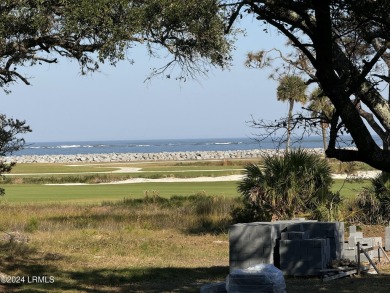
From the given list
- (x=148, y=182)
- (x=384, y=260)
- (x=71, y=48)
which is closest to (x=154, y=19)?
(x=71, y=48)

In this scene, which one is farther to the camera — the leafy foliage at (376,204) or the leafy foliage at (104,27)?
the leafy foliage at (376,204)

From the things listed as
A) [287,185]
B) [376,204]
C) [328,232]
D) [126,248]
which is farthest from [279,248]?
[376,204]

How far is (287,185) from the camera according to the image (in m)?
25.9

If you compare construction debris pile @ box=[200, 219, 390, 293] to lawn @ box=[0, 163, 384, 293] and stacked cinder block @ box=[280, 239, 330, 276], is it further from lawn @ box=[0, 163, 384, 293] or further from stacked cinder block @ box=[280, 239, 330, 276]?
lawn @ box=[0, 163, 384, 293]

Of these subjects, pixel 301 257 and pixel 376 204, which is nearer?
pixel 301 257

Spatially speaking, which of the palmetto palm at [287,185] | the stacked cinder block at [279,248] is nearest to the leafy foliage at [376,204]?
the palmetto palm at [287,185]

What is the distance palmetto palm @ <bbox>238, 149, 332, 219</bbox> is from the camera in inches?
1017

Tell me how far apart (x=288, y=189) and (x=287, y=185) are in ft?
0.60

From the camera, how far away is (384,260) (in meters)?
20.1

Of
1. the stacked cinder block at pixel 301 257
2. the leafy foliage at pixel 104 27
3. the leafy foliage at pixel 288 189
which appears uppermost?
the leafy foliage at pixel 104 27

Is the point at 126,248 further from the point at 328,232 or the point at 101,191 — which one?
the point at 101,191

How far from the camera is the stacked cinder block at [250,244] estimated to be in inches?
695

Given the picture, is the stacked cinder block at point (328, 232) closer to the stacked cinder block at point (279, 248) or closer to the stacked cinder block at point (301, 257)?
the stacked cinder block at point (279, 248)

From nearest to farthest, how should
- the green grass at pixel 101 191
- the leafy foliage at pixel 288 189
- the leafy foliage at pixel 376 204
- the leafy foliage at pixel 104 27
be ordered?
the leafy foliage at pixel 104 27 < the leafy foliage at pixel 288 189 < the leafy foliage at pixel 376 204 < the green grass at pixel 101 191
